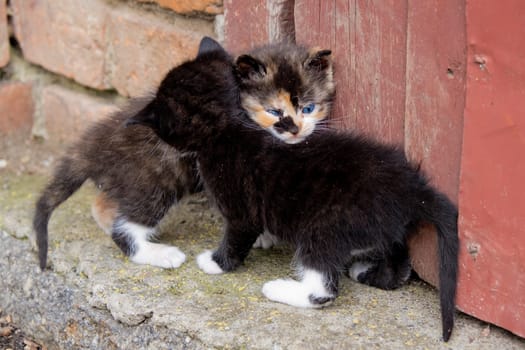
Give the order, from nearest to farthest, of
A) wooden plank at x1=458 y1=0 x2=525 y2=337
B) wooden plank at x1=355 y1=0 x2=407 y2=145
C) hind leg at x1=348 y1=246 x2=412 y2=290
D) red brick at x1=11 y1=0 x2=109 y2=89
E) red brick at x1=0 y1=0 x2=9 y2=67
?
wooden plank at x1=458 y1=0 x2=525 y2=337, wooden plank at x1=355 y1=0 x2=407 y2=145, hind leg at x1=348 y1=246 x2=412 y2=290, red brick at x1=11 y1=0 x2=109 y2=89, red brick at x1=0 y1=0 x2=9 y2=67

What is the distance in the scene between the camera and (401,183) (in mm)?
2699

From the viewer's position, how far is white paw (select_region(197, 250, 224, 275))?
314 cm

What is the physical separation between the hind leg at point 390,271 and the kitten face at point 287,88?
21.7 inches

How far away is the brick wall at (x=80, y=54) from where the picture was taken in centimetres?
372

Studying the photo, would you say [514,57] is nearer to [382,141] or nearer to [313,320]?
[382,141]

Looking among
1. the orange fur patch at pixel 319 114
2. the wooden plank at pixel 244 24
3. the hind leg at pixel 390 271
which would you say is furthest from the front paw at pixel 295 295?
the wooden plank at pixel 244 24

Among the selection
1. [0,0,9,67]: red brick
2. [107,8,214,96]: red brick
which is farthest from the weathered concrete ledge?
[0,0,9,67]: red brick

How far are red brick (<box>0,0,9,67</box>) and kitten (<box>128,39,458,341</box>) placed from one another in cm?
177

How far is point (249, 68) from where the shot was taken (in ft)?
10.5

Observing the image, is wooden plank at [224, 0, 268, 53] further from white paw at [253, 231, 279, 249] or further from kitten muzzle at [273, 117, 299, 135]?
white paw at [253, 231, 279, 249]

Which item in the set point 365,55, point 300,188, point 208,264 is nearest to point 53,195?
point 208,264

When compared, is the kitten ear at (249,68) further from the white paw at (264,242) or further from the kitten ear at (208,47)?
the white paw at (264,242)

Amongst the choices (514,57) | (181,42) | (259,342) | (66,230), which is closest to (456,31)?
(514,57)

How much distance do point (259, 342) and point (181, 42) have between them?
5.10ft
